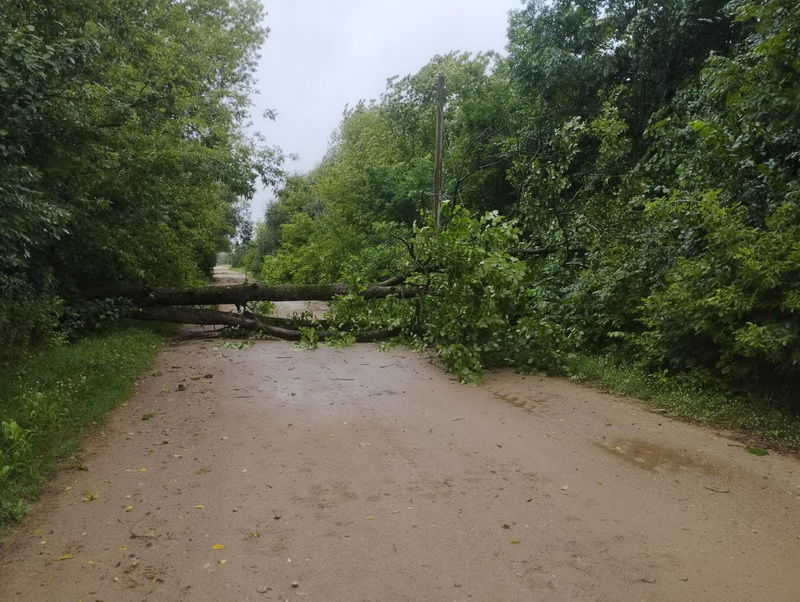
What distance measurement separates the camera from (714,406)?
7.22 m

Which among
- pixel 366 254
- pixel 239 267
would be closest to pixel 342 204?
pixel 366 254

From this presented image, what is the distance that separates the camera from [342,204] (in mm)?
28688

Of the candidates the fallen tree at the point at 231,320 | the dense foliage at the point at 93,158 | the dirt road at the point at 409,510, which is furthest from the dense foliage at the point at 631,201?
the dense foliage at the point at 93,158

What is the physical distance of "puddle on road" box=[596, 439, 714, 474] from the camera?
5535 millimetres

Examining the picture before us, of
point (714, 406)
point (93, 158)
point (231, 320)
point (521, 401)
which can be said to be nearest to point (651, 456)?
point (714, 406)

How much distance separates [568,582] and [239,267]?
6822 cm

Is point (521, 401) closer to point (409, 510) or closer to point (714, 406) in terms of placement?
point (714, 406)

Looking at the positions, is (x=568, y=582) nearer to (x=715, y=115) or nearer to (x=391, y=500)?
(x=391, y=500)

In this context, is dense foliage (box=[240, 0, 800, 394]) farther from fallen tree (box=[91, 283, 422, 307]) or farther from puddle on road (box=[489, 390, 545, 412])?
puddle on road (box=[489, 390, 545, 412])

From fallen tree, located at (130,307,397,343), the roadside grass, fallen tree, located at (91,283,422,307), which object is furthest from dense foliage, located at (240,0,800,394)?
fallen tree, located at (130,307,397,343)

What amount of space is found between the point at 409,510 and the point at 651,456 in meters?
2.68

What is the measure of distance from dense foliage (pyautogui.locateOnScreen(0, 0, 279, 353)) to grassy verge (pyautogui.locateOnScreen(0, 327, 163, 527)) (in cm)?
91

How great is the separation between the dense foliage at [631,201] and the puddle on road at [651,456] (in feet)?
5.72

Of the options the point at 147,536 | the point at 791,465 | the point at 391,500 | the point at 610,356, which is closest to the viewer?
the point at 147,536
